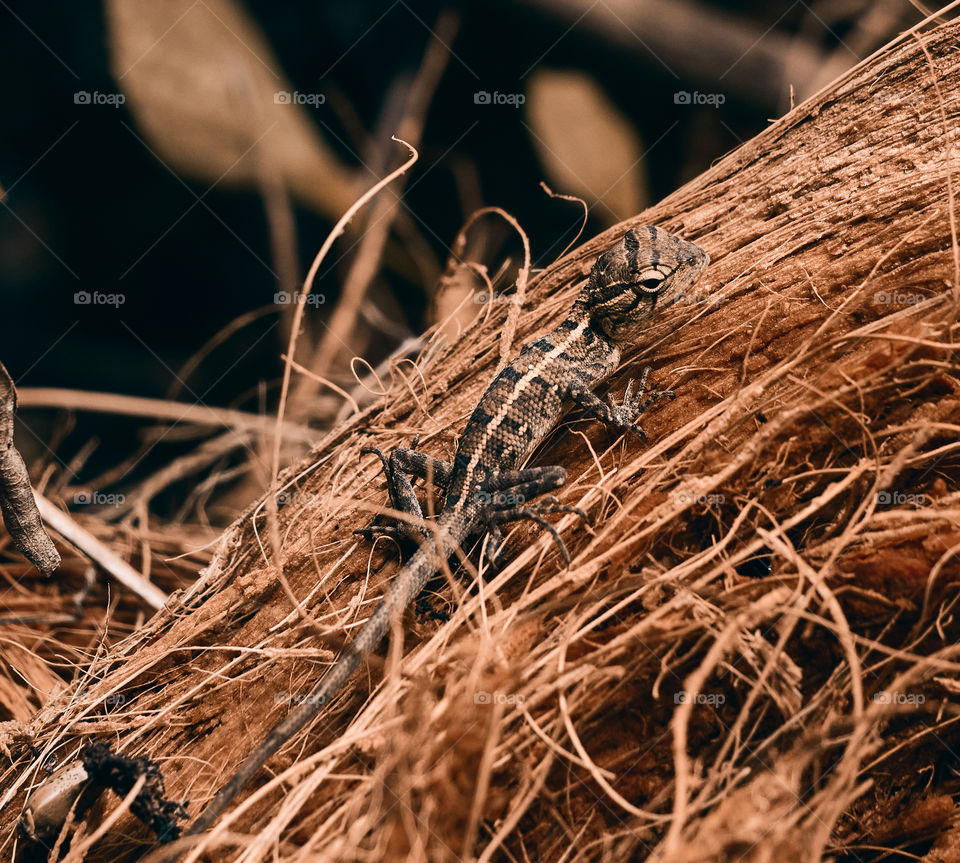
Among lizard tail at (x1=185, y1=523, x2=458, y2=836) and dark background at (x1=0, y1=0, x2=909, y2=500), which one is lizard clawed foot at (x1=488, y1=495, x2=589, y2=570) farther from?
dark background at (x1=0, y1=0, x2=909, y2=500)

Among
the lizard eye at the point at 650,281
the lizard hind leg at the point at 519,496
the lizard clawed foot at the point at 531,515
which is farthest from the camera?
the lizard eye at the point at 650,281

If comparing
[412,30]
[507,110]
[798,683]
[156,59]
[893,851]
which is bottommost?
[893,851]

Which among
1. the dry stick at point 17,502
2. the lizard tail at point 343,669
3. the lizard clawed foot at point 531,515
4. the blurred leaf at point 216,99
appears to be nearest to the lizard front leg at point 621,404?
the lizard clawed foot at point 531,515

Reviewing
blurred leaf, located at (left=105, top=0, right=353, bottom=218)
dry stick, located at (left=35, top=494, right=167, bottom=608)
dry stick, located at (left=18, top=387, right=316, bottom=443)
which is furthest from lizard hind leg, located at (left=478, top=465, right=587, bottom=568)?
blurred leaf, located at (left=105, top=0, right=353, bottom=218)

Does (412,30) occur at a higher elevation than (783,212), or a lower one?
higher

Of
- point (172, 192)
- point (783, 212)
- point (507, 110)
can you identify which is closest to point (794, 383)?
point (783, 212)

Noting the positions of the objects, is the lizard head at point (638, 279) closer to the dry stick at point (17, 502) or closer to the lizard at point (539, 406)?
the lizard at point (539, 406)

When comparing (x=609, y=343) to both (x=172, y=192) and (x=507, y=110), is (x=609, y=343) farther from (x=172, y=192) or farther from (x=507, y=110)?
(x=172, y=192)
